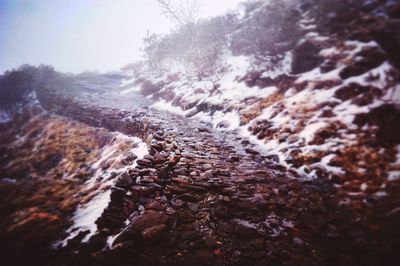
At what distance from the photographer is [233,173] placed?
682 centimetres

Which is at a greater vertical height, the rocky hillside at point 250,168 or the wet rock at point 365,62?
the wet rock at point 365,62

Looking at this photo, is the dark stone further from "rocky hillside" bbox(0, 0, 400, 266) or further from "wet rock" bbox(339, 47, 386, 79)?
"wet rock" bbox(339, 47, 386, 79)

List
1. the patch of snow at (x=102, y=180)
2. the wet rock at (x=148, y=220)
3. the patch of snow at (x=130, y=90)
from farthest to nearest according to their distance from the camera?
the patch of snow at (x=130, y=90) < the patch of snow at (x=102, y=180) < the wet rock at (x=148, y=220)

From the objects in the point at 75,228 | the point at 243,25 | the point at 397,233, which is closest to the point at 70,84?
the point at 243,25

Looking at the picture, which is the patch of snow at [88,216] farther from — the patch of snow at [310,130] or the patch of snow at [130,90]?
the patch of snow at [130,90]

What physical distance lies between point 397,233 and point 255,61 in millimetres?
12223

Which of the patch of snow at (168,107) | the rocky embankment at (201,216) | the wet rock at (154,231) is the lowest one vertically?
the patch of snow at (168,107)

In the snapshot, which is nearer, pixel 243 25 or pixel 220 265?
pixel 220 265

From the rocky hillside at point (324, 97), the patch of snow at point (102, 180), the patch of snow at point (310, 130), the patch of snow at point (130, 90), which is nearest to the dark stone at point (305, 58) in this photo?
the rocky hillside at point (324, 97)

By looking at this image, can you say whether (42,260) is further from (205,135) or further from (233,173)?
(205,135)

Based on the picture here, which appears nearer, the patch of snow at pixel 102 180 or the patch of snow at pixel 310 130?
the patch of snow at pixel 102 180

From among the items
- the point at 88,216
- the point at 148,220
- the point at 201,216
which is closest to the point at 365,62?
→ the point at 201,216

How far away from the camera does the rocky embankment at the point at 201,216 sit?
13.5 ft

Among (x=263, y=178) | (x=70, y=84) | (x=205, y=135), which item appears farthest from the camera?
(x=70, y=84)
